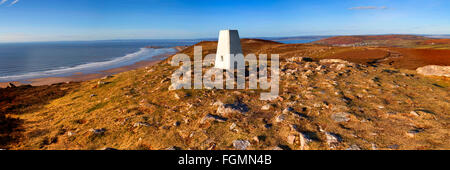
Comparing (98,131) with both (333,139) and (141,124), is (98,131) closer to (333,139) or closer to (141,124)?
(141,124)

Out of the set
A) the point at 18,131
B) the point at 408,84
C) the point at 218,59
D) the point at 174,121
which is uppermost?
the point at 218,59

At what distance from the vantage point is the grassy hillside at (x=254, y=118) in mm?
7234

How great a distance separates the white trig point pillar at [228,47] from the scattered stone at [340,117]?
976 centimetres

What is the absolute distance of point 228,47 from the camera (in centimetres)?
1661

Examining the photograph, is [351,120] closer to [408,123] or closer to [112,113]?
[408,123]

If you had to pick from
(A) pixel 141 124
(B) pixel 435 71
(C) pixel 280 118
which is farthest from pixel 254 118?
(B) pixel 435 71

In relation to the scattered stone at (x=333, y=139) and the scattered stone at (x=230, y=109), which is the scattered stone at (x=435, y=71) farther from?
the scattered stone at (x=230, y=109)

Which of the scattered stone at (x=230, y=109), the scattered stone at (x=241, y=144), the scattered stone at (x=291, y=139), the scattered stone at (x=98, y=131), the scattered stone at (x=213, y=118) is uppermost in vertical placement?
the scattered stone at (x=230, y=109)

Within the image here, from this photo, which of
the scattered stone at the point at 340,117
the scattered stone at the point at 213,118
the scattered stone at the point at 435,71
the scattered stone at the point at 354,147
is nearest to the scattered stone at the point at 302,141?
the scattered stone at the point at 354,147

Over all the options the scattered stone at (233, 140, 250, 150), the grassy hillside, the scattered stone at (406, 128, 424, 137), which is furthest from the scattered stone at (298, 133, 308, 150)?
the scattered stone at (406, 128, 424, 137)

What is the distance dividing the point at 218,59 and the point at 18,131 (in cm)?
1370

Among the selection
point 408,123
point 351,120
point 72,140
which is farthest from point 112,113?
point 408,123

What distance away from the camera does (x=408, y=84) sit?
13789 mm

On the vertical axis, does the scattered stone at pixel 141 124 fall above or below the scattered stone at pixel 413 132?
below
